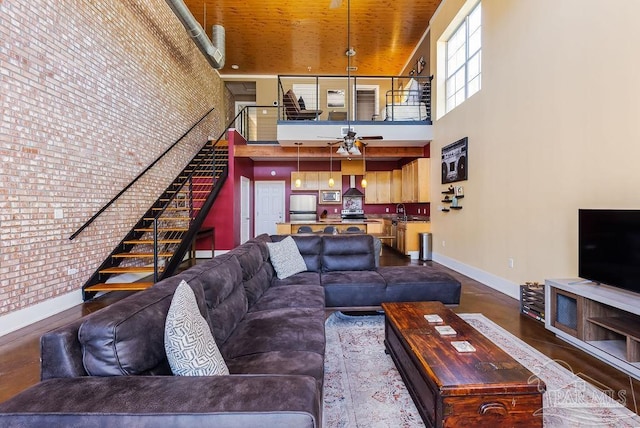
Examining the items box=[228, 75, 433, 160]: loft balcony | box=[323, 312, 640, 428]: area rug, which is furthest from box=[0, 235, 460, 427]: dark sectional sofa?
box=[228, 75, 433, 160]: loft balcony

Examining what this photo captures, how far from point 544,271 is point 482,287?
1.15 m

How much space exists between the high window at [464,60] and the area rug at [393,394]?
4657 millimetres

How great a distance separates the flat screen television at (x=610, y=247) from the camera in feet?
7.81

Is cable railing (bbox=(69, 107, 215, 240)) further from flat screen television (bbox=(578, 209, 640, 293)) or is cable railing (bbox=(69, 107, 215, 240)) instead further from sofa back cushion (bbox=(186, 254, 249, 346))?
flat screen television (bbox=(578, 209, 640, 293))

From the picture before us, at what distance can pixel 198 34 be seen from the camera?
6.30m

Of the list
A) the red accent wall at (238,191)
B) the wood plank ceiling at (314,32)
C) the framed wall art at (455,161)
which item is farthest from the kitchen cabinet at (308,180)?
the framed wall art at (455,161)

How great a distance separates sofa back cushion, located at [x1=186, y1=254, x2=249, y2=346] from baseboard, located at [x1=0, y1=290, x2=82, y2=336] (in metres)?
2.57

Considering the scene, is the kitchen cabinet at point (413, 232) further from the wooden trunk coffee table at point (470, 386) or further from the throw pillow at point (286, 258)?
the wooden trunk coffee table at point (470, 386)

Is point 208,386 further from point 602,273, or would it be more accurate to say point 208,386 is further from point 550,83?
point 550,83

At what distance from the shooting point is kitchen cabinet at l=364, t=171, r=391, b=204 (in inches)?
372

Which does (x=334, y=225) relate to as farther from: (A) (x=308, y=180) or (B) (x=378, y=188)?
(B) (x=378, y=188)

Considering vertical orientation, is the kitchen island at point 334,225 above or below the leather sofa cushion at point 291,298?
above

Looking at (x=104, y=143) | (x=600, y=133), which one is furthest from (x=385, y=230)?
(x=104, y=143)

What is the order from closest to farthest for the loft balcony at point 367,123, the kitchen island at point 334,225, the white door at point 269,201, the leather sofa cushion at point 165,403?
the leather sofa cushion at point 165,403 → the loft balcony at point 367,123 → the kitchen island at point 334,225 → the white door at point 269,201
